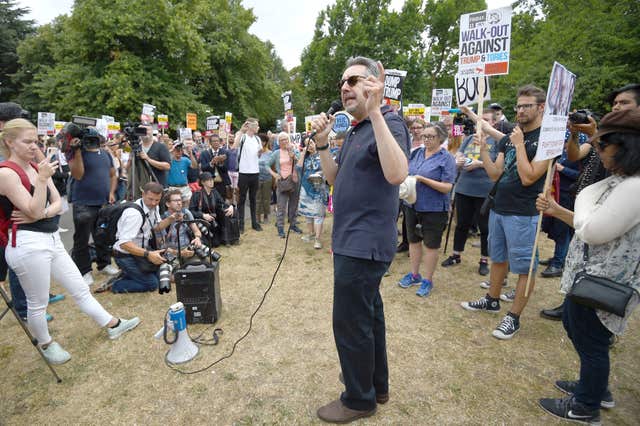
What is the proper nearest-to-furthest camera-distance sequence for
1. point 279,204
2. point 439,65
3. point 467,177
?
1. point 467,177
2. point 279,204
3. point 439,65

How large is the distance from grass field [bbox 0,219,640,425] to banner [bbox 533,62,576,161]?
5.84ft

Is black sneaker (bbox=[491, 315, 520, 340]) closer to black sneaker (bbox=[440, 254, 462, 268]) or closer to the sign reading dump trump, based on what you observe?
black sneaker (bbox=[440, 254, 462, 268])

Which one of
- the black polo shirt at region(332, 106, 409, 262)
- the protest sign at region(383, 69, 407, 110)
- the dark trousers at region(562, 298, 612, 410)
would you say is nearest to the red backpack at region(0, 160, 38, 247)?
the black polo shirt at region(332, 106, 409, 262)

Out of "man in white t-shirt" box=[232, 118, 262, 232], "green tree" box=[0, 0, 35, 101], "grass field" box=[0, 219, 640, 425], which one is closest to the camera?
"grass field" box=[0, 219, 640, 425]

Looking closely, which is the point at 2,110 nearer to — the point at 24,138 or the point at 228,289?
the point at 24,138

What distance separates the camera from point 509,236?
3086 millimetres

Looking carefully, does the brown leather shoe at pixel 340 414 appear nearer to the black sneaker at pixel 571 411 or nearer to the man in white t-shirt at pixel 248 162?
the black sneaker at pixel 571 411

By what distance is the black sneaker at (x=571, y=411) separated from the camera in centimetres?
219

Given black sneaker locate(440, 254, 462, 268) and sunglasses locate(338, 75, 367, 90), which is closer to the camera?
sunglasses locate(338, 75, 367, 90)

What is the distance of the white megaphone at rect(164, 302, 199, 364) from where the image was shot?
2.86 metres

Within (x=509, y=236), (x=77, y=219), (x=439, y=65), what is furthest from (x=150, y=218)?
(x=439, y=65)

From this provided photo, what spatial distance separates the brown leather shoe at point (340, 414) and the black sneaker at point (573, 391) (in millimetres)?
1503

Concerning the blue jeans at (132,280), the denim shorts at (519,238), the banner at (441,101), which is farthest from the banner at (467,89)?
the blue jeans at (132,280)

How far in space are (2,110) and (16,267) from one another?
1750mm
